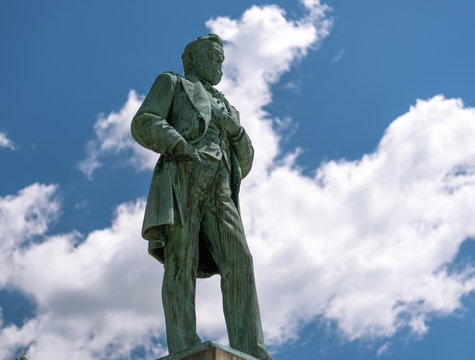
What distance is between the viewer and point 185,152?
8.87m

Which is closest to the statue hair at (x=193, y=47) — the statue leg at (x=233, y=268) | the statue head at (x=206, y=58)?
the statue head at (x=206, y=58)

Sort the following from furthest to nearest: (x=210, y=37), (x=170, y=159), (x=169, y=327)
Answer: (x=210, y=37), (x=170, y=159), (x=169, y=327)

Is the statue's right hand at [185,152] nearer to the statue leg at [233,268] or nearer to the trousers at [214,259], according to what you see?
the trousers at [214,259]

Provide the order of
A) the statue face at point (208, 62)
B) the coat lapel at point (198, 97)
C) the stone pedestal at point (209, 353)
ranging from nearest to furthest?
the stone pedestal at point (209, 353) < the coat lapel at point (198, 97) < the statue face at point (208, 62)

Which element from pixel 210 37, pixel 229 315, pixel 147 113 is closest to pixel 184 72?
pixel 210 37

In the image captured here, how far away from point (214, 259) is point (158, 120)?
1713 millimetres

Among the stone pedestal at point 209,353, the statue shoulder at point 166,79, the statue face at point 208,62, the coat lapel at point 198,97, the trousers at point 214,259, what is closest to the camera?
the stone pedestal at point 209,353

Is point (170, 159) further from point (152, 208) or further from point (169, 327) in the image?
point (169, 327)

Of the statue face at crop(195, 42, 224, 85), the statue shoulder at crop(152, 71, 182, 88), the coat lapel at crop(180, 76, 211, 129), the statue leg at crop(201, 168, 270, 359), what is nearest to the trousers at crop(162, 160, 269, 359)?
the statue leg at crop(201, 168, 270, 359)

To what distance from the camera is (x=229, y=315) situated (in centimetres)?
872

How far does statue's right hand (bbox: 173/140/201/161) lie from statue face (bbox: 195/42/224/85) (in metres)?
1.29

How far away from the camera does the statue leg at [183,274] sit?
836 centimetres

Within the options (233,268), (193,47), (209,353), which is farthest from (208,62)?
(209,353)

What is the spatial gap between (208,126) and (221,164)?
48 cm
